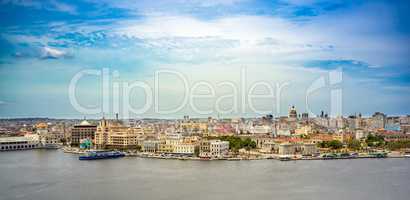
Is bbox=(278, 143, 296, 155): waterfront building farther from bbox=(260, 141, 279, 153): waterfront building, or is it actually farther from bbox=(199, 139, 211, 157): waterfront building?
bbox=(199, 139, 211, 157): waterfront building

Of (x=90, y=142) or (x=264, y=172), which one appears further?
(x=90, y=142)

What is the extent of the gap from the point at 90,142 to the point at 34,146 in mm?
1491

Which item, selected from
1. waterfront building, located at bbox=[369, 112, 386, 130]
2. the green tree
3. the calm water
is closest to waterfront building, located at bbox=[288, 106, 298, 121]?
waterfront building, located at bbox=[369, 112, 386, 130]

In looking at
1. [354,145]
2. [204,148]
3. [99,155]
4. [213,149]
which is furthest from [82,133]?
[354,145]

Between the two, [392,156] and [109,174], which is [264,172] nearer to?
[109,174]

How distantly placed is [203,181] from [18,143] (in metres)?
7.15

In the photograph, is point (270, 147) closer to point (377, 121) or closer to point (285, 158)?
point (285, 158)

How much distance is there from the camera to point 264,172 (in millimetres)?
6367

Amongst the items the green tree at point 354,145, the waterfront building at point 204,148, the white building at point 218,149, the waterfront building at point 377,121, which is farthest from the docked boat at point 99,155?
the waterfront building at point 377,121

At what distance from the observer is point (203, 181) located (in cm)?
552

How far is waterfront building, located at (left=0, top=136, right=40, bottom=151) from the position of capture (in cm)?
1098

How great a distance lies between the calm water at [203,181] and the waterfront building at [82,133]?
489cm

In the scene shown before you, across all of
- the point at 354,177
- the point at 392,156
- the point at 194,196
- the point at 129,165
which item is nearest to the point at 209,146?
the point at 129,165

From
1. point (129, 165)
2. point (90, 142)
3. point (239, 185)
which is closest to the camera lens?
point (239, 185)
